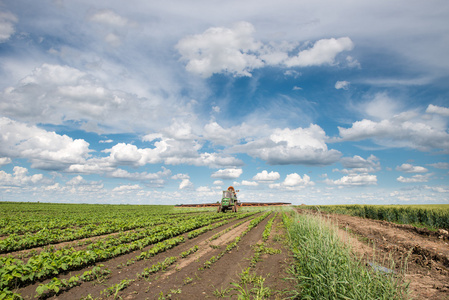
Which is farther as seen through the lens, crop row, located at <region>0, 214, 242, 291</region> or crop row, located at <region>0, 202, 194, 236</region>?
crop row, located at <region>0, 202, 194, 236</region>

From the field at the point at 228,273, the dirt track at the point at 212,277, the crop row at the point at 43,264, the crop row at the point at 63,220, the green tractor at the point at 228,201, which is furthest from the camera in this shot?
the green tractor at the point at 228,201

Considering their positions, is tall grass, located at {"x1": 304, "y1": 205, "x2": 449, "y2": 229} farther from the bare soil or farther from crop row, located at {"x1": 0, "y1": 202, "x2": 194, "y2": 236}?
crop row, located at {"x1": 0, "y1": 202, "x2": 194, "y2": 236}

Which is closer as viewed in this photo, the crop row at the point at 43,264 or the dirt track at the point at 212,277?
the dirt track at the point at 212,277

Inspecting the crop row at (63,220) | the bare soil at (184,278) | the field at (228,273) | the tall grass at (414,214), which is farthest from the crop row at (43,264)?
the tall grass at (414,214)

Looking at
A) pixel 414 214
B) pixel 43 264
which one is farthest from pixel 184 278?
pixel 414 214

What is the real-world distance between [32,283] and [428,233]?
2425 cm

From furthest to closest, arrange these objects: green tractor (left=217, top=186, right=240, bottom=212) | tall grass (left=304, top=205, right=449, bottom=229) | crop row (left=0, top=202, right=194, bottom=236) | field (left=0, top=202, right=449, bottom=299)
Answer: green tractor (left=217, top=186, right=240, bottom=212), tall grass (left=304, top=205, right=449, bottom=229), crop row (left=0, top=202, right=194, bottom=236), field (left=0, top=202, right=449, bottom=299)

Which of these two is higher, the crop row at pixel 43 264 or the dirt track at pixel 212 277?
the crop row at pixel 43 264

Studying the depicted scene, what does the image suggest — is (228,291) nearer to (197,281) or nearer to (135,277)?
(197,281)

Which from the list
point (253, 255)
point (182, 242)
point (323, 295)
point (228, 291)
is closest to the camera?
point (323, 295)

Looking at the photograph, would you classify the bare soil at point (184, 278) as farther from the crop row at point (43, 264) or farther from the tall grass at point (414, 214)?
the tall grass at point (414, 214)

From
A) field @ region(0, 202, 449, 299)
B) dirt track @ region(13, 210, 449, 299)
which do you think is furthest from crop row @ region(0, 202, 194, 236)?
dirt track @ region(13, 210, 449, 299)

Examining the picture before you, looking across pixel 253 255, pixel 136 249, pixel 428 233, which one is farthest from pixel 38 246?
pixel 428 233

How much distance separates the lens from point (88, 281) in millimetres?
7672
